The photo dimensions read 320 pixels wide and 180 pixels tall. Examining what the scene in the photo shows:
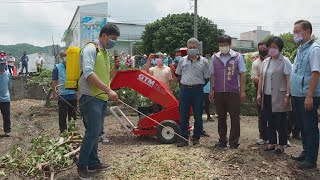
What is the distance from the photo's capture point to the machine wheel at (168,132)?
7012 millimetres

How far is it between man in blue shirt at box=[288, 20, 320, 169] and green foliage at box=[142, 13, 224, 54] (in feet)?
118

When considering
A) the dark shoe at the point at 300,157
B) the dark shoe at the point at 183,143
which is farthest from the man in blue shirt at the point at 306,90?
the dark shoe at the point at 183,143

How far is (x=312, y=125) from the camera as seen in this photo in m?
5.25

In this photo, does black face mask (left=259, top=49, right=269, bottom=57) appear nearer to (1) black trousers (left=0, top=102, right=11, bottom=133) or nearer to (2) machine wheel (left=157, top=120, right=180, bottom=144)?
(2) machine wheel (left=157, top=120, right=180, bottom=144)

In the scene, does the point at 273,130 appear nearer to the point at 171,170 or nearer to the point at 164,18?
the point at 171,170

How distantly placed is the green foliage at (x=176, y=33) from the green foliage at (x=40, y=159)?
3562cm

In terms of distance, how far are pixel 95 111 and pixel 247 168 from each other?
2.16 meters

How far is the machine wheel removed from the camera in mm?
7012

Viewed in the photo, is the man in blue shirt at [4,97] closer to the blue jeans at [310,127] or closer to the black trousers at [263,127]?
the black trousers at [263,127]

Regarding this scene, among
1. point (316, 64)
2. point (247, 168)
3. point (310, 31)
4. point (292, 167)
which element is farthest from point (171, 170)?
point (310, 31)

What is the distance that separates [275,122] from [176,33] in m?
36.2

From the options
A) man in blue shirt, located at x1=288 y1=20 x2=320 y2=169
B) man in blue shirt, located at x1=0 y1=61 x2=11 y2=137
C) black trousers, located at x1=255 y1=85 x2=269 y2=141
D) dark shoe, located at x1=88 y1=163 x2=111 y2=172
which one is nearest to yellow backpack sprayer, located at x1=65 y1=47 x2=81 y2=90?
dark shoe, located at x1=88 y1=163 x2=111 y2=172

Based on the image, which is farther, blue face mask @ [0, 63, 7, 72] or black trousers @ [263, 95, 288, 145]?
blue face mask @ [0, 63, 7, 72]

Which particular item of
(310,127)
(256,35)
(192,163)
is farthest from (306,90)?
(256,35)
